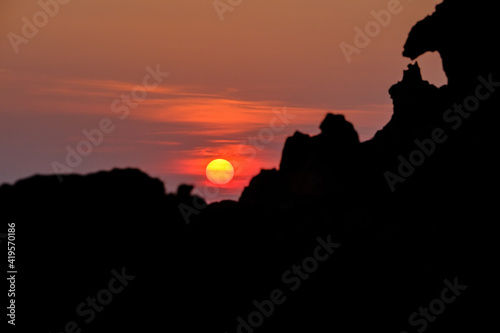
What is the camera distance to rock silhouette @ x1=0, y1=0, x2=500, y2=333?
47.3 metres

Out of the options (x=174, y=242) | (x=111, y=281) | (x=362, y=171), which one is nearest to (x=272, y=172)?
(x=362, y=171)

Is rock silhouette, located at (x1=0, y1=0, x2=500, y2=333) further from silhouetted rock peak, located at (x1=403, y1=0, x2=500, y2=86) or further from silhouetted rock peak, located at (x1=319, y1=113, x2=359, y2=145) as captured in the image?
silhouetted rock peak, located at (x1=403, y1=0, x2=500, y2=86)

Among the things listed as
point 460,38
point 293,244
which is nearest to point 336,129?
point 293,244

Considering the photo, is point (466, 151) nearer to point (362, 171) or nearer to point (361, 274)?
point (362, 171)

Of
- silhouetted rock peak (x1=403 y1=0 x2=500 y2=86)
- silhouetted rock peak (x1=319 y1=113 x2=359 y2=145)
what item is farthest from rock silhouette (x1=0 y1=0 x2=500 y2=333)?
silhouetted rock peak (x1=403 y1=0 x2=500 y2=86)

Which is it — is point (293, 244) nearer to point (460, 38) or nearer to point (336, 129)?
point (336, 129)

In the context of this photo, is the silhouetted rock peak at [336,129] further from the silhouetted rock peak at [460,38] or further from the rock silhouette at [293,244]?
the silhouetted rock peak at [460,38]

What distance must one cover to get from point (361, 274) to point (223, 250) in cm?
824

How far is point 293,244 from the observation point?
165 feet

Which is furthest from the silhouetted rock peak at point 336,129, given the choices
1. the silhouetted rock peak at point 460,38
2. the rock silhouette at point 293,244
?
the silhouetted rock peak at point 460,38

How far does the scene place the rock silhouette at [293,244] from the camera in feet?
155

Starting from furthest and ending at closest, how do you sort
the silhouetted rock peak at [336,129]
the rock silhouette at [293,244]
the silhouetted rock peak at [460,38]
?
1. the silhouetted rock peak at [460,38]
2. the silhouetted rock peak at [336,129]
3. the rock silhouette at [293,244]

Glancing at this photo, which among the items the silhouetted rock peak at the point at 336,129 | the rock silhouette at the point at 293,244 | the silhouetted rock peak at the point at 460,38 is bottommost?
the rock silhouette at the point at 293,244

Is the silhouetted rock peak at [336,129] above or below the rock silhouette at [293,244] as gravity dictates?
above
